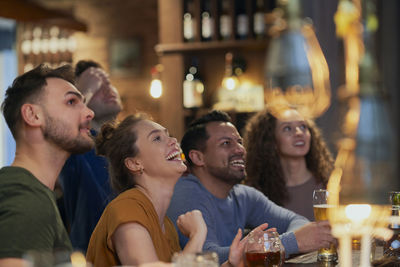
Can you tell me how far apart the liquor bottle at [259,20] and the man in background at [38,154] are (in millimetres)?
3049

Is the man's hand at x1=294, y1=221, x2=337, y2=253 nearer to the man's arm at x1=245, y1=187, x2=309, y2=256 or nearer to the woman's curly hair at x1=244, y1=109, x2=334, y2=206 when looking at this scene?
the man's arm at x1=245, y1=187, x2=309, y2=256

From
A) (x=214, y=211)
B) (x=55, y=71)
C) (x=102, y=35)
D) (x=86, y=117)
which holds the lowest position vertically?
(x=214, y=211)

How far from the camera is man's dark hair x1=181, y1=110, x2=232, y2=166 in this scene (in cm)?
284

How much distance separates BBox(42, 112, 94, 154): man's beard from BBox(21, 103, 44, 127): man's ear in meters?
0.02

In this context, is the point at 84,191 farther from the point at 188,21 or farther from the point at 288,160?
the point at 188,21

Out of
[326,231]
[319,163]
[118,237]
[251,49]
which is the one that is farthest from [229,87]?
[118,237]

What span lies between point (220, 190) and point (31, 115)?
1.15 m

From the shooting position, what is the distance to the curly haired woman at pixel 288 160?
11.1 feet

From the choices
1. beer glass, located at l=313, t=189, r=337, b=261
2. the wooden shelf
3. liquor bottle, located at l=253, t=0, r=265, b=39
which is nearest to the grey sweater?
beer glass, located at l=313, t=189, r=337, b=261

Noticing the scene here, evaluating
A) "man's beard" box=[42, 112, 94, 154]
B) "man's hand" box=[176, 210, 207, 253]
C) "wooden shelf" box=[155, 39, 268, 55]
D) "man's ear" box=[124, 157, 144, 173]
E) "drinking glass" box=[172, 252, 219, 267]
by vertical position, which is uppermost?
"wooden shelf" box=[155, 39, 268, 55]

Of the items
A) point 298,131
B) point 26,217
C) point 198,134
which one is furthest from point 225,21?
point 26,217

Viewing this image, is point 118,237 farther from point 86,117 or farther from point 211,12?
point 211,12

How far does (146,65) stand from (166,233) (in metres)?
4.53

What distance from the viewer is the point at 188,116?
199 inches
